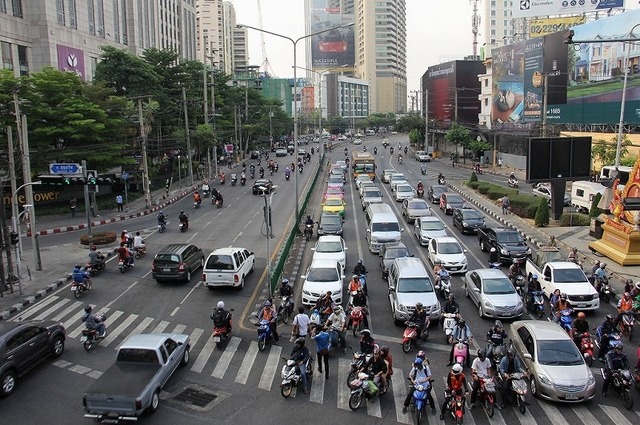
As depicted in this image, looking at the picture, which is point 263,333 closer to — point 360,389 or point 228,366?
point 228,366

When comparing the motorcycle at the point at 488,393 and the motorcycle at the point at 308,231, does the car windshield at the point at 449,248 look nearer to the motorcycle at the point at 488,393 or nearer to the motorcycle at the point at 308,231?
the motorcycle at the point at 308,231

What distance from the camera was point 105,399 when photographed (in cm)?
1262

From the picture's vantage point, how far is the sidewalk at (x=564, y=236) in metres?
25.0

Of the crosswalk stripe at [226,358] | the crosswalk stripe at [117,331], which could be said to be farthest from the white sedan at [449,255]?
the crosswalk stripe at [117,331]

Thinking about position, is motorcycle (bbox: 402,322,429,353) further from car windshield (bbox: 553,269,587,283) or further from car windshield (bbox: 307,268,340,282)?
car windshield (bbox: 553,269,587,283)

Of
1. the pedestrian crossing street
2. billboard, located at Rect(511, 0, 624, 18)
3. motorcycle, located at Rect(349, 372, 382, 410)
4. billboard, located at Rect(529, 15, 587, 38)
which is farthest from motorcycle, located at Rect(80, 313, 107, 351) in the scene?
billboard, located at Rect(529, 15, 587, 38)

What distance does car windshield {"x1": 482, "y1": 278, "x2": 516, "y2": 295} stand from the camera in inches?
781

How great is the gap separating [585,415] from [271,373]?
24.8 feet

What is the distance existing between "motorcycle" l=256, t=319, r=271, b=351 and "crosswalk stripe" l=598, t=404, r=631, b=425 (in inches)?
347

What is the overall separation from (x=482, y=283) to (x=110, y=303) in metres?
13.6

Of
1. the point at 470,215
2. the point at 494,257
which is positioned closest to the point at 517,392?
the point at 494,257

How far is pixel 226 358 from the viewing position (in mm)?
16859

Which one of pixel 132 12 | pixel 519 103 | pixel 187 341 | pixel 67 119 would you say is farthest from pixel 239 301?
pixel 132 12

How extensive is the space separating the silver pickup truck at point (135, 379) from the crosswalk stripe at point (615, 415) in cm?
1001
